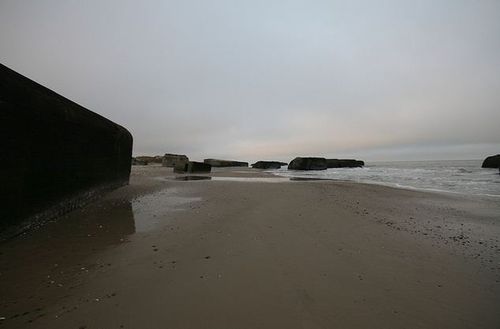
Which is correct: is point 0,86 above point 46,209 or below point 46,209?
above

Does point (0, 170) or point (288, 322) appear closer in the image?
point (288, 322)

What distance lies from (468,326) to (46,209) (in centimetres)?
753

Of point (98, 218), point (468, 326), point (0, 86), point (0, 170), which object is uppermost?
point (0, 86)

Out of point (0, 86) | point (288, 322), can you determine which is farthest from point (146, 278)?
point (0, 86)

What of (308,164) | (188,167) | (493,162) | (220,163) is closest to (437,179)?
(188,167)

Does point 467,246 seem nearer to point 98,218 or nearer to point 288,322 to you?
point 288,322

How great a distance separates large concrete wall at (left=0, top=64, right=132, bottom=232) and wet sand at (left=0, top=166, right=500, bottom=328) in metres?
0.64

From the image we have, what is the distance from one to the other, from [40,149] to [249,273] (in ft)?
17.0

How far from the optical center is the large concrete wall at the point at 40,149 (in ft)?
16.5

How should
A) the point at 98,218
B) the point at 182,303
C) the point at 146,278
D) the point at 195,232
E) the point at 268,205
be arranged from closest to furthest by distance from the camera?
the point at 182,303 < the point at 146,278 < the point at 195,232 < the point at 98,218 < the point at 268,205

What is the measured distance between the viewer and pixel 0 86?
15.9ft

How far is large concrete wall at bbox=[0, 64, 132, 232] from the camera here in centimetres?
502

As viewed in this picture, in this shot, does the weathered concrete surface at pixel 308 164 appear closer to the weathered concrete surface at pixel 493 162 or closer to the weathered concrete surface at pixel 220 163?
the weathered concrete surface at pixel 220 163

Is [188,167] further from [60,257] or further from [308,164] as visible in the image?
[60,257]
